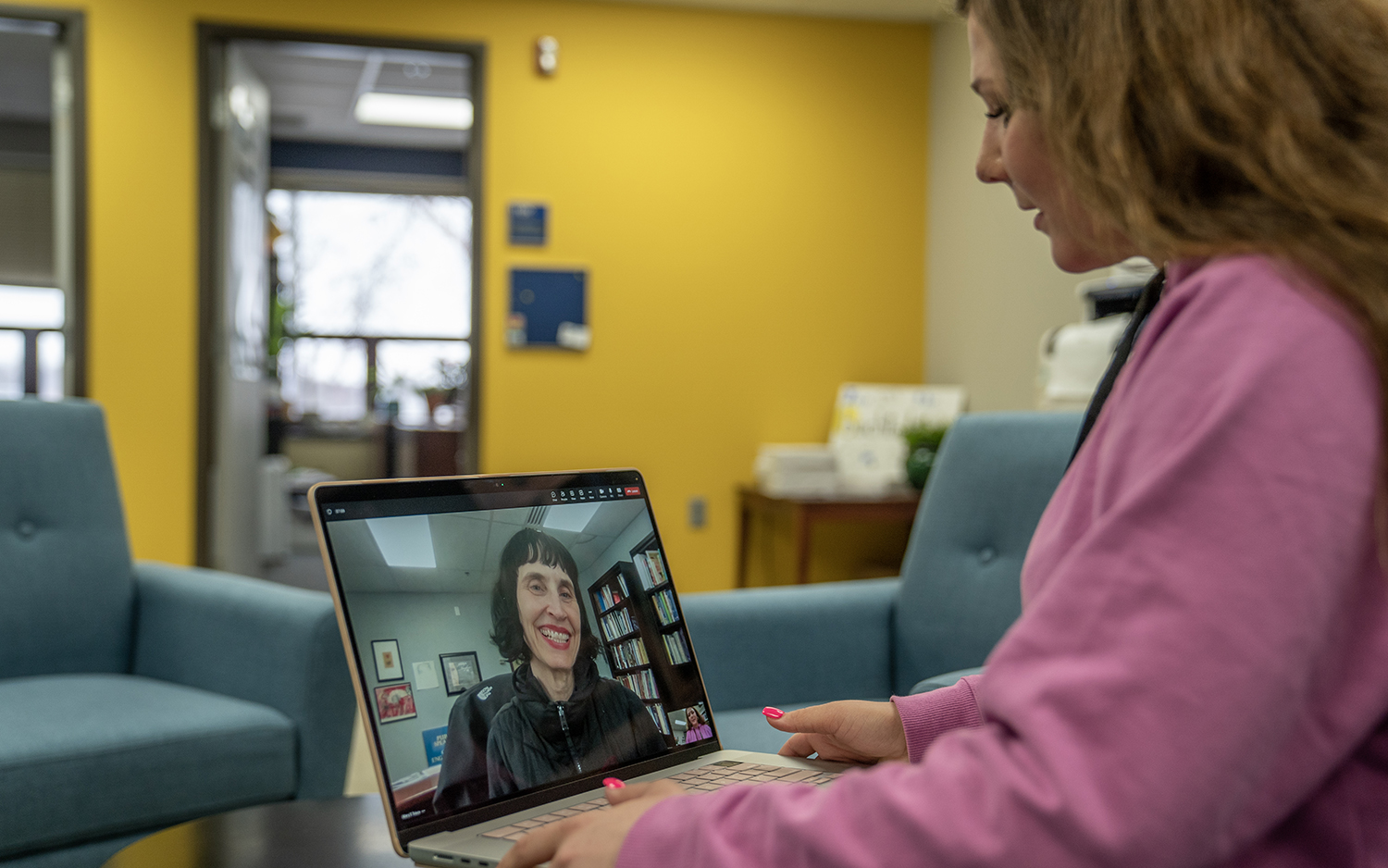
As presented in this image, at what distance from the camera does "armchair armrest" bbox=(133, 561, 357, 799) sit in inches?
73.0

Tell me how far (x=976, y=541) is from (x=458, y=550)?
1390 mm

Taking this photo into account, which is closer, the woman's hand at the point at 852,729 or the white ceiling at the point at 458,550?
the white ceiling at the point at 458,550

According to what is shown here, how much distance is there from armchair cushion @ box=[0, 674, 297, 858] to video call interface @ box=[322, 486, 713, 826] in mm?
1127

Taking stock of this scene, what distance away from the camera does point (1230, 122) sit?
55cm

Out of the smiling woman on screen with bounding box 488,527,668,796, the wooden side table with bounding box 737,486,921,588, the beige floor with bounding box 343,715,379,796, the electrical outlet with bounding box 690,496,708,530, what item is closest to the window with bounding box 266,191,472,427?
the electrical outlet with bounding box 690,496,708,530

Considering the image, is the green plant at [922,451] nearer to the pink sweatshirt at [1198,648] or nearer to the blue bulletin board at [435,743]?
the blue bulletin board at [435,743]

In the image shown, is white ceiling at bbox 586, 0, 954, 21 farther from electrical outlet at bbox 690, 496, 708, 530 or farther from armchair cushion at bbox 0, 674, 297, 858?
armchair cushion at bbox 0, 674, 297, 858

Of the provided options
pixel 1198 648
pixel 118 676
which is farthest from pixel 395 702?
pixel 118 676

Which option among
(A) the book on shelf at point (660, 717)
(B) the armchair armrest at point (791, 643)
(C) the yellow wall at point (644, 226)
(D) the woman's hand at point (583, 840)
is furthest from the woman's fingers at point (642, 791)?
(C) the yellow wall at point (644, 226)

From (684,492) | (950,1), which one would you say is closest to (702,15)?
(684,492)

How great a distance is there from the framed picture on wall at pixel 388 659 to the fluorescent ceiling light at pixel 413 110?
20.6 ft

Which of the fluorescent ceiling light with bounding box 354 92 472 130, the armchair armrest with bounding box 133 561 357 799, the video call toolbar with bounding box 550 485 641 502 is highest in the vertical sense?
the fluorescent ceiling light with bounding box 354 92 472 130

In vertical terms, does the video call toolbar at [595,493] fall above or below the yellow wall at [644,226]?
below

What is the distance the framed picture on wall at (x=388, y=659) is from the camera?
776 mm
